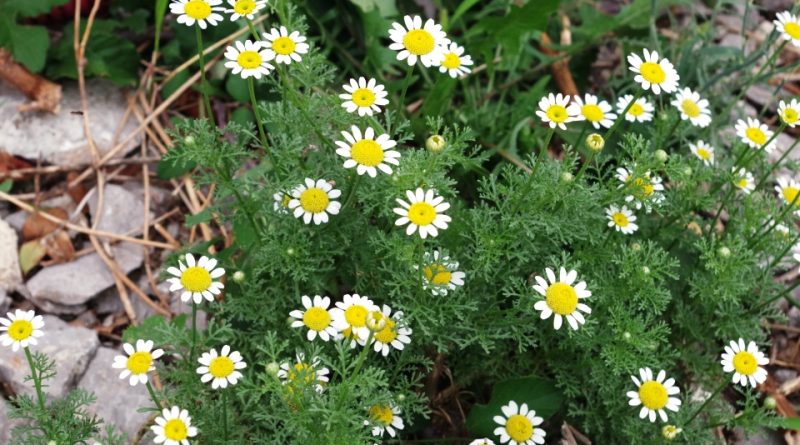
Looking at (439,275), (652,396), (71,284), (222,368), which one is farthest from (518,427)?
(71,284)

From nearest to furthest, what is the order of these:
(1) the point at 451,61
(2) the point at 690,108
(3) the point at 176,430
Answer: (3) the point at 176,430
(1) the point at 451,61
(2) the point at 690,108

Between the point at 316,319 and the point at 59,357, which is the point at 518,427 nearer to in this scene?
the point at 316,319

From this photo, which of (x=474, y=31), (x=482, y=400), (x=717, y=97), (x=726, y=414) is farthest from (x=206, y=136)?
(x=717, y=97)

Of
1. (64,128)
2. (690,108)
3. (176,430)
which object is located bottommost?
(176,430)

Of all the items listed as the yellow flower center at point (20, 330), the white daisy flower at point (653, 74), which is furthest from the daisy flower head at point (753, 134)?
the yellow flower center at point (20, 330)

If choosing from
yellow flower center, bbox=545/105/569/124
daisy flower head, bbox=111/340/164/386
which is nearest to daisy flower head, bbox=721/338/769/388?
yellow flower center, bbox=545/105/569/124

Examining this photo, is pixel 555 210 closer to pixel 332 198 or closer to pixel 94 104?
pixel 332 198
